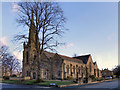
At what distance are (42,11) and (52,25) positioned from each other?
3835 mm

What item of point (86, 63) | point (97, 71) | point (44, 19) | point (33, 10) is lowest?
point (97, 71)

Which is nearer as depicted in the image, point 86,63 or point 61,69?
point 61,69

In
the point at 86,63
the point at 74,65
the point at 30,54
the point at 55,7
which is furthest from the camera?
the point at 86,63

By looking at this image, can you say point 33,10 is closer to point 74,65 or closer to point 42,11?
point 42,11

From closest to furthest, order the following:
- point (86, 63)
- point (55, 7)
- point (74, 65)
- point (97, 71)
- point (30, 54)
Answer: point (55, 7) → point (30, 54) → point (74, 65) → point (86, 63) → point (97, 71)

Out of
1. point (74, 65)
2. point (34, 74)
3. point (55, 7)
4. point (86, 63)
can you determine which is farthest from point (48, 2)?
point (86, 63)

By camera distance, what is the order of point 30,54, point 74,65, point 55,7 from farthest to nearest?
point 74,65, point 30,54, point 55,7

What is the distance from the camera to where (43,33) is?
32.8 metres

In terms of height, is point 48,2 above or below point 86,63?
above

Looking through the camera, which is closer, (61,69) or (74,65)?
(61,69)

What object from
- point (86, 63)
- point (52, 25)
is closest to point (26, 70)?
point (52, 25)

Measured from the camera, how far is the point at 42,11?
32.7 metres

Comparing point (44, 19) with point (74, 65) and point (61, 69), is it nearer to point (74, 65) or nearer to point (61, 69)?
point (61, 69)

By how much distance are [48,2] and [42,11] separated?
8.00ft
